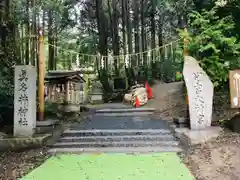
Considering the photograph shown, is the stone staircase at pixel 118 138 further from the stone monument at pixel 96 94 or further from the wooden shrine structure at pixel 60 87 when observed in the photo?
the stone monument at pixel 96 94

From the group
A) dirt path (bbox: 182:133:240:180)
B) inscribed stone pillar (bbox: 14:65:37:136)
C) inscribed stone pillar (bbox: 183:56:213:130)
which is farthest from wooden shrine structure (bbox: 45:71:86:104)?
dirt path (bbox: 182:133:240:180)

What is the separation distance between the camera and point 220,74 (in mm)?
8227

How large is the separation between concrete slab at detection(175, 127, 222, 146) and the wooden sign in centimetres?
77

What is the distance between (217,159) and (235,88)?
1.77 meters

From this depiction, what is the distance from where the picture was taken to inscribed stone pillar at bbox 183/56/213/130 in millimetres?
7395

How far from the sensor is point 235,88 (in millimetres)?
6789

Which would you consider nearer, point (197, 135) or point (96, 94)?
point (197, 135)

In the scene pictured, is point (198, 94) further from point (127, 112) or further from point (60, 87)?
point (60, 87)

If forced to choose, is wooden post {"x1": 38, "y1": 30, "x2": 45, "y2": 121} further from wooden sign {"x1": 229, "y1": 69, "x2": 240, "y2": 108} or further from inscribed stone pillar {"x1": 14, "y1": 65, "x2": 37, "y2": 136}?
wooden sign {"x1": 229, "y1": 69, "x2": 240, "y2": 108}

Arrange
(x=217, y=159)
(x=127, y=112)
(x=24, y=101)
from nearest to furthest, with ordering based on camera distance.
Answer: (x=217, y=159), (x=24, y=101), (x=127, y=112)

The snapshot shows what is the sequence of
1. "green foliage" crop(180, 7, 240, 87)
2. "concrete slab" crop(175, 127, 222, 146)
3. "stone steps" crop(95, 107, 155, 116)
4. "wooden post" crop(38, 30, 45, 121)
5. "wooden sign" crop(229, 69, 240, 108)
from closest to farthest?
"wooden sign" crop(229, 69, 240, 108) → "concrete slab" crop(175, 127, 222, 146) → "green foliage" crop(180, 7, 240, 87) → "wooden post" crop(38, 30, 45, 121) → "stone steps" crop(95, 107, 155, 116)

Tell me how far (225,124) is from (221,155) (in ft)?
5.31

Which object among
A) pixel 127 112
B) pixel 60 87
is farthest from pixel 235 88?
pixel 60 87

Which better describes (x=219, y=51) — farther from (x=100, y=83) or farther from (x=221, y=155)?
(x=100, y=83)
